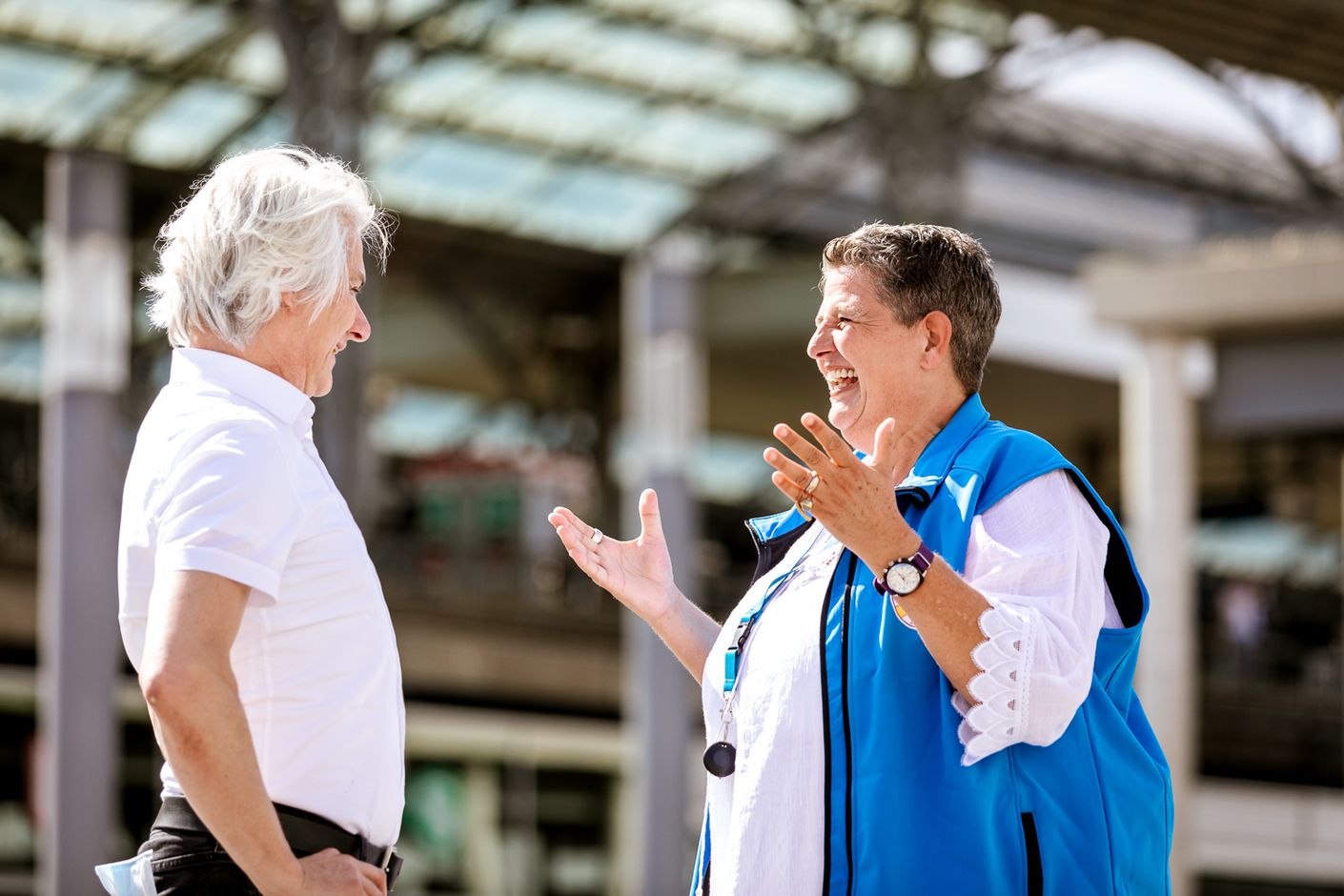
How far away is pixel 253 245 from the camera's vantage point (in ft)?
9.94

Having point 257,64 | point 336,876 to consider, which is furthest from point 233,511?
point 257,64

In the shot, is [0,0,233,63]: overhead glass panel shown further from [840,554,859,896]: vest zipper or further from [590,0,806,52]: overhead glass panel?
[840,554,859,896]: vest zipper

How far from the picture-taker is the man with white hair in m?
2.77

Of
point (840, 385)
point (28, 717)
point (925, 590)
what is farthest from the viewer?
point (28, 717)

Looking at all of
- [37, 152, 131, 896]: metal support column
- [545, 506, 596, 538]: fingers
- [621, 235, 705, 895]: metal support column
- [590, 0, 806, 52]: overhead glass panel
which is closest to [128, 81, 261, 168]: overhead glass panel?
[37, 152, 131, 896]: metal support column

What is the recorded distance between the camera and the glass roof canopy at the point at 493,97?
23062mm

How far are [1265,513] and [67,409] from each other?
28.4 meters

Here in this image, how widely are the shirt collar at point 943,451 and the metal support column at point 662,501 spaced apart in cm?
2261

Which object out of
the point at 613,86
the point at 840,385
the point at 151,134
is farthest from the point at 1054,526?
the point at 613,86

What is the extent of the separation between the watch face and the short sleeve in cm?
86

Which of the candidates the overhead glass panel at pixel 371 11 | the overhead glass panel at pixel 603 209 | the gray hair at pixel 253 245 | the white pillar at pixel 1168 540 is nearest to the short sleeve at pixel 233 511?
the gray hair at pixel 253 245

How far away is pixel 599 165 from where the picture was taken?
28.4 metres

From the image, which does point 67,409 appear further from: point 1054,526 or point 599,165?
point 1054,526

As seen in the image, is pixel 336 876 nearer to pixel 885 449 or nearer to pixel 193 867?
pixel 193 867
